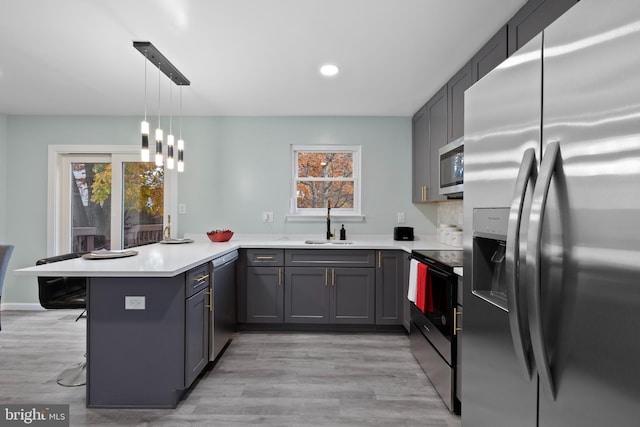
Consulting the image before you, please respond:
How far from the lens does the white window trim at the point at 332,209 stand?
4059 millimetres

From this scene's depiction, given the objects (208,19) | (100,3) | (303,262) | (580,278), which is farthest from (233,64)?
(580,278)

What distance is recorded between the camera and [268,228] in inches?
160

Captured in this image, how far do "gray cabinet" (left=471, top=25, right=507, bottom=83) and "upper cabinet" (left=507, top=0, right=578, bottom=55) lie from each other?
2.5 inches

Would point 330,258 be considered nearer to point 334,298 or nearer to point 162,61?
point 334,298

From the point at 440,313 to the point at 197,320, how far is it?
1.55 metres

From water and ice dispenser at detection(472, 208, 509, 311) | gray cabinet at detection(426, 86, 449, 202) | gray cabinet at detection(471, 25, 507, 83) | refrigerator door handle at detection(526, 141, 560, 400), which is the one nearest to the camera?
refrigerator door handle at detection(526, 141, 560, 400)

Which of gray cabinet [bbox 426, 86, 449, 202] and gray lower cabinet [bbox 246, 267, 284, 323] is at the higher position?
gray cabinet [bbox 426, 86, 449, 202]

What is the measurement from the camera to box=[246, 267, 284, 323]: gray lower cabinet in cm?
343

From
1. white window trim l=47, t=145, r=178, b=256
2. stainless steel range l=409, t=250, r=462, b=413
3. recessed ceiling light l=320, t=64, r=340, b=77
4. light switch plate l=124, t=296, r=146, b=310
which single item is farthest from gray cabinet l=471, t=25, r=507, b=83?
white window trim l=47, t=145, r=178, b=256

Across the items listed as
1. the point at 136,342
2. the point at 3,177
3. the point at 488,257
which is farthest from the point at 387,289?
the point at 3,177

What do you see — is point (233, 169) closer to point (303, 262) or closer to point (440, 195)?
point (303, 262)

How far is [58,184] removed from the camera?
163 inches

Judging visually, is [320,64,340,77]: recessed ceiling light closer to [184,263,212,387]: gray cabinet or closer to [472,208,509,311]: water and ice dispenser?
[184,263,212,387]: gray cabinet

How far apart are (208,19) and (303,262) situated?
217 cm
